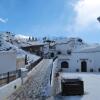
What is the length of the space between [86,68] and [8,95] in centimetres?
2520

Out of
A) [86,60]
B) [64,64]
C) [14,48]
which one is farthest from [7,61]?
[14,48]

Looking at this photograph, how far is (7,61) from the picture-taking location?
70.4ft

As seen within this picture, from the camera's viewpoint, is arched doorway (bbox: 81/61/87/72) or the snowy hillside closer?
arched doorway (bbox: 81/61/87/72)

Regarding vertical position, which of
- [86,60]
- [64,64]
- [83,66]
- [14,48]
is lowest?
[83,66]

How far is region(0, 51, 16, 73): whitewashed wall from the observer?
20516 mm

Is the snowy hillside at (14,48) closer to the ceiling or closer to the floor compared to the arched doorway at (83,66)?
closer to the ceiling

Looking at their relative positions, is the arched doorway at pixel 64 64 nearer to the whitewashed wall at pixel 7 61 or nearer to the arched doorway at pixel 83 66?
the arched doorway at pixel 83 66

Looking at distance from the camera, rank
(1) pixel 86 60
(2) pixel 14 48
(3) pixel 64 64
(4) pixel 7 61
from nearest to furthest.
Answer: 1. (4) pixel 7 61
2. (1) pixel 86 60
3. (3) pixel 64 64
4. (2) pixel 14 48

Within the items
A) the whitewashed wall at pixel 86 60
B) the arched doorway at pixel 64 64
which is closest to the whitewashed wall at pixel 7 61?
the whitewashed wall at pixel 86 60

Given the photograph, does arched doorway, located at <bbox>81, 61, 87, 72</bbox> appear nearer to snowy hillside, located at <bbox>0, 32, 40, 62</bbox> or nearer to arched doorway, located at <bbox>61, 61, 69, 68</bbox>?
arched doorway, located at <bbox>61, 61, 69, 68</bbox>

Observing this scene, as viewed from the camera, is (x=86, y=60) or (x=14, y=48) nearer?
(x=86, y=60)

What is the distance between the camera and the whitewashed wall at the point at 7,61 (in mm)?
20516

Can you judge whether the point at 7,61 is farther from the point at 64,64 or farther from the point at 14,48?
the point at 14,48

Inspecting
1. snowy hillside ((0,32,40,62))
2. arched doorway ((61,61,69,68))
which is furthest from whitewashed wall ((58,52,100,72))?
snowy hillside ((0,32,40,62))
